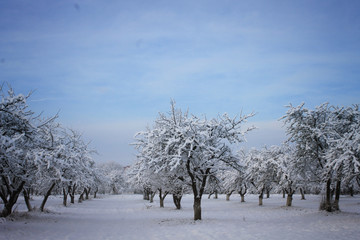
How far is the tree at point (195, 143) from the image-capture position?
650 inches

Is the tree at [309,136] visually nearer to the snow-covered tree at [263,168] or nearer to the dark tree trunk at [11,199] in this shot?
the snow-covered tree at [263,168]

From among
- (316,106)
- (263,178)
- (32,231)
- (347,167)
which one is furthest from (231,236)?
(263,178)

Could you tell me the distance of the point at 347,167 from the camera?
14.9m

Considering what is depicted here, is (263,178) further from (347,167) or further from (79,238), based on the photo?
(79,238)

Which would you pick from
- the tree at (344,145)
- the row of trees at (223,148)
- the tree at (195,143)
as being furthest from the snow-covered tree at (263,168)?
the tree at (195,143)

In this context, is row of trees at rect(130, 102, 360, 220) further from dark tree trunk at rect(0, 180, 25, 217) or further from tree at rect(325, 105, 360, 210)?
dark tree trunk at rect(0, 180, 25, 217)

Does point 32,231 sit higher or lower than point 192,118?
lower

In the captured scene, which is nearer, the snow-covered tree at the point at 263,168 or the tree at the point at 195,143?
the tree at the point at 195,143

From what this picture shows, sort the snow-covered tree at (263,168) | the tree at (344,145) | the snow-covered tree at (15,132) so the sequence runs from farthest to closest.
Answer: the snow-covered tree at (263,168) → the tree at (344,145) → the snow-covered tree at (15,132)

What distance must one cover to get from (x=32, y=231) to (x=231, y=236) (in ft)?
32.5

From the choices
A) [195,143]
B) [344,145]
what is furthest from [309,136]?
[195,143]

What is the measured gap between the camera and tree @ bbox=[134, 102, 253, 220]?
16.5 m

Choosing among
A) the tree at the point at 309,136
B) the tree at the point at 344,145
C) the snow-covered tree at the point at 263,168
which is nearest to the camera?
the tree at the point at 344,145

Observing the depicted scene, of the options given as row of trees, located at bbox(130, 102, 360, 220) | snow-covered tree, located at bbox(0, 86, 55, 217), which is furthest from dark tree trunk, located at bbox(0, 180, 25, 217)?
row of trees, located at bbox(130, 102, 360, 220)
